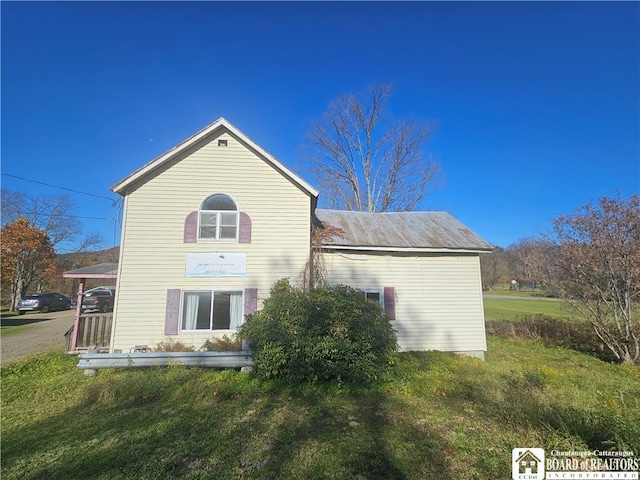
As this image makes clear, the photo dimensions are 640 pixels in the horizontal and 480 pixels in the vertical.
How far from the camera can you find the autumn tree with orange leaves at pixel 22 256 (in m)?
28.2

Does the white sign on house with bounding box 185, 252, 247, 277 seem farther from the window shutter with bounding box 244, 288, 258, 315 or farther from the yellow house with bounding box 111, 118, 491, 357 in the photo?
the window shutter with bounding box 244, 288, 258, 315

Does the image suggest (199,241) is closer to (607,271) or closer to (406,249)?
(406,249)

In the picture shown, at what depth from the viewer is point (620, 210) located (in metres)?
9.19

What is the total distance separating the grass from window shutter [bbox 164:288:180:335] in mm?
1615

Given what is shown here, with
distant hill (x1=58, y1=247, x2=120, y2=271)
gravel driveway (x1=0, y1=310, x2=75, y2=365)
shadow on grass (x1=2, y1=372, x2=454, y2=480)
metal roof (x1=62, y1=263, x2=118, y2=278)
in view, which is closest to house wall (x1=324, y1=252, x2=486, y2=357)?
shadow on grass (x1=2, y1=372, x2=454, y2=480)

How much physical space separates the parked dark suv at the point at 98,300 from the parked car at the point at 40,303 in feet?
22.9

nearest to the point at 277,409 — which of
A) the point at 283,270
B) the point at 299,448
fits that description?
the point at 299,448

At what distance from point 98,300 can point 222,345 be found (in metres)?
18.8

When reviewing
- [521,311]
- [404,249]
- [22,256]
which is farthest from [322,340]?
[22,256]

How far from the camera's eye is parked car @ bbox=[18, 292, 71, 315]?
977 inches

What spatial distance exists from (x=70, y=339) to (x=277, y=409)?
913 cm

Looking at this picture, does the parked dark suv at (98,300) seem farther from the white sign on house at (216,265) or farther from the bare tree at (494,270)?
the bare tree at (494,270)

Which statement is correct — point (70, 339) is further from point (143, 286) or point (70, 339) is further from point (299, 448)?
point (299, 448)

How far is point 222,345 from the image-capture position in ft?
29.6
